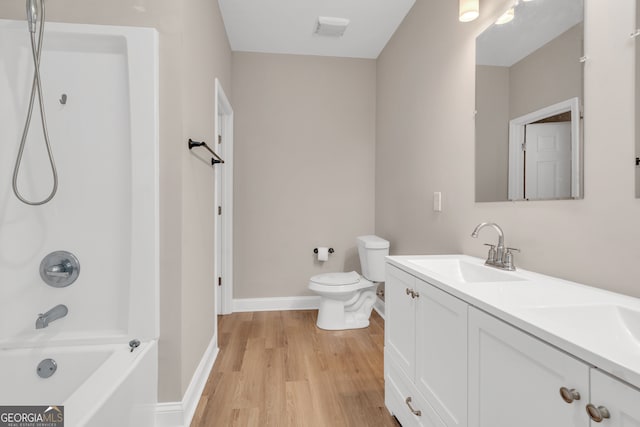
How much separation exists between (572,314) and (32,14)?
7.05 feet

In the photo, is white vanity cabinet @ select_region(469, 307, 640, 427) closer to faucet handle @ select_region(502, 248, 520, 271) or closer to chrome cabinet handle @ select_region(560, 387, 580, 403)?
chrome cabinet handle @ select_region(560, 387, 580, 403)

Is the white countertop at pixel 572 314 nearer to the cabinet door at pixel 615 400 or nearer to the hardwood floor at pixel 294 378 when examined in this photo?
the cabinet door at pixel 615 400

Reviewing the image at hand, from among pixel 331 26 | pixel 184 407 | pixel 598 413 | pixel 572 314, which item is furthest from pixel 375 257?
pixel 598 413

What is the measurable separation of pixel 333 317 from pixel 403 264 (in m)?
1.42

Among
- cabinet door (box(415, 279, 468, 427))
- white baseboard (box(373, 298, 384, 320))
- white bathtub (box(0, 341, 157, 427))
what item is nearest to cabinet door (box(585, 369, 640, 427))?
cabinet door (box(415, 279, 468, 427))

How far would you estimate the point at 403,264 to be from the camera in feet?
4.57

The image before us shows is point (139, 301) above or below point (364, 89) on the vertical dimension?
below

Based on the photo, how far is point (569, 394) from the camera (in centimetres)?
60

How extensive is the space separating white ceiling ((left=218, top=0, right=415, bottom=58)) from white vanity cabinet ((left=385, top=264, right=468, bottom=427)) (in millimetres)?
2043

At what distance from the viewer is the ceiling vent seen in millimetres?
2486

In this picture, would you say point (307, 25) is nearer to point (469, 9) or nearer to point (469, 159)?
point (469, 9)

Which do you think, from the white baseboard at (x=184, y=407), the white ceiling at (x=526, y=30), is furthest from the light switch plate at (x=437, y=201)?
the white baseboard at (x=184, y=407)

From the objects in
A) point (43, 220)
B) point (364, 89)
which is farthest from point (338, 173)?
point (43, 220)

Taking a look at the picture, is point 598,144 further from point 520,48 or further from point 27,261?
point 27,261
